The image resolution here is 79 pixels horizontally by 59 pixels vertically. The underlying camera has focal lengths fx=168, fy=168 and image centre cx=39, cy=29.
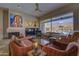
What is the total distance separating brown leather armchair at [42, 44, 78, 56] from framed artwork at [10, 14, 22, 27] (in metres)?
0.79

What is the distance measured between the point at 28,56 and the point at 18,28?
2.16ft

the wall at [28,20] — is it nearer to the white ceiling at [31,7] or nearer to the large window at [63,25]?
the white ceiling at [31,7]

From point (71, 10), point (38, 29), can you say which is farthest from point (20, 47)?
point (71, 10)

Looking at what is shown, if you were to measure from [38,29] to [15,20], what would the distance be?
1.81 ft

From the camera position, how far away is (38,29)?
3805 millimetres

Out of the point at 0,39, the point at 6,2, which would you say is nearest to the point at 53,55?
the point at 0,39

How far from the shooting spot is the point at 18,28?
3752 mm

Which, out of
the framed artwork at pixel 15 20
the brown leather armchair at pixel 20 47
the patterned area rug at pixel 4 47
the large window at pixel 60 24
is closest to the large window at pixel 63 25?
the large window at pixel 60 24

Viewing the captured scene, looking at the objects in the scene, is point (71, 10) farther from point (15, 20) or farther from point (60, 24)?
point (15, 20)

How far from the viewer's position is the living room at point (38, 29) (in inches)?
144

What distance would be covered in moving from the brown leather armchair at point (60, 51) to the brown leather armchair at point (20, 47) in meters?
0.36

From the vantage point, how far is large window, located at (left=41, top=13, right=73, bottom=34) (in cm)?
368

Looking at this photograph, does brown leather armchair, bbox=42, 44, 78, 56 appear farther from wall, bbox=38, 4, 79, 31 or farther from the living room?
wall, bbox=38, 4, 79, 31

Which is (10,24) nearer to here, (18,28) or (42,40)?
(18,28)
